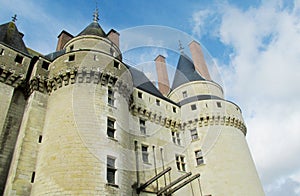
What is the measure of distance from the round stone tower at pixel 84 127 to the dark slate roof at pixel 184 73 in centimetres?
880

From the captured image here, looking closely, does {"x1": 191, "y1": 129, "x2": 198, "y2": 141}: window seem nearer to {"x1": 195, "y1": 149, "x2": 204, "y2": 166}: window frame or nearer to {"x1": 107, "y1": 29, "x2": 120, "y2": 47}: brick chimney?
{"x1": 195, "y1": 149, "x2": 204, "y2": 166}: window frame

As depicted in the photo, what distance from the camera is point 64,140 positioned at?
38.8ft

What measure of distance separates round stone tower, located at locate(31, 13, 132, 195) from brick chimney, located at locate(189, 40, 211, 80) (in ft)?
34.4

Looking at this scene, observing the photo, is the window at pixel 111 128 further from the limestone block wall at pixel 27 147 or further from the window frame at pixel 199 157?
the window frame at pixel 199 157

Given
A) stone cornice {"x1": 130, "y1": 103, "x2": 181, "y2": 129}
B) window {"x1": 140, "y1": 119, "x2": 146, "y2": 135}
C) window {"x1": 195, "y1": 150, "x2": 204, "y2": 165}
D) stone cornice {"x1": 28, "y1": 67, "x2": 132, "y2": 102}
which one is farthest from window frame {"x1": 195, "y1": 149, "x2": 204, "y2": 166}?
stone cornice {"x1": 28, "y1": 67, "x2": 132, "y2": 102}

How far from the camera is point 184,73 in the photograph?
2473 cm

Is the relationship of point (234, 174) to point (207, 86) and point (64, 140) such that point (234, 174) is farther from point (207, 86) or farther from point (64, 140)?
point (64, 140)

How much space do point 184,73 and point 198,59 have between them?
2080 millimetres

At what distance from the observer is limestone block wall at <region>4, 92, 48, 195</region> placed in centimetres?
1089

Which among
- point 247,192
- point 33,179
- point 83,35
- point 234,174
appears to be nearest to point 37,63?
point 83,35

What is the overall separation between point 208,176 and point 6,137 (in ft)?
40.5

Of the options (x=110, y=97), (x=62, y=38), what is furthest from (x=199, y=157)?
(x=62, y=38)

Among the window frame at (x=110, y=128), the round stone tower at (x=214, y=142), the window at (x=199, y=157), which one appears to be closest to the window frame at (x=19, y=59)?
the window frame at (x=110, y=128)

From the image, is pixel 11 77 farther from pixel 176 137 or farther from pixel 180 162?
pixel 180 162
